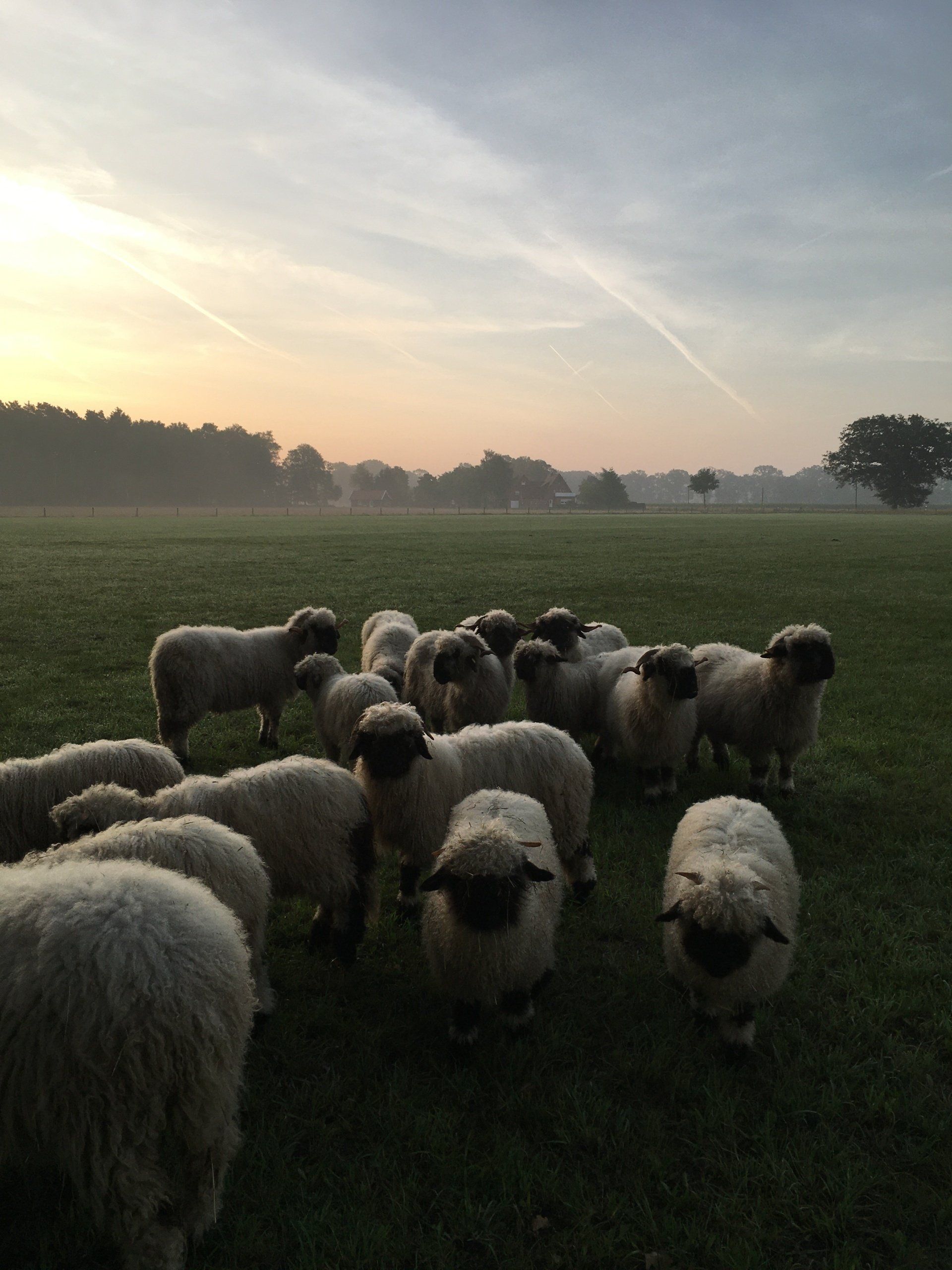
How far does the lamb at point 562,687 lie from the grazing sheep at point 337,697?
5.37 ft

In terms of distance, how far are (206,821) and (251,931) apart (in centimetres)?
68

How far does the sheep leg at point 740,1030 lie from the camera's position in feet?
12.5

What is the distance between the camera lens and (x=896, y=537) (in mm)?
41812

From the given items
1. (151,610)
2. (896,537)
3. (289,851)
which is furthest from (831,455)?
(289,851)

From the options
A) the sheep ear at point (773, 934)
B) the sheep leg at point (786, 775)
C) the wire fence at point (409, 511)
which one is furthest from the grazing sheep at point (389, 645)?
the wire fence at point (409, 511)

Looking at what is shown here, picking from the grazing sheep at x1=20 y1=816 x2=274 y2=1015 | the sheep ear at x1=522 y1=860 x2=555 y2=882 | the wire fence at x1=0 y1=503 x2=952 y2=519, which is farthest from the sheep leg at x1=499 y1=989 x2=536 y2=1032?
the wire fence at x1=0 y1=503 x2=952 y2=519

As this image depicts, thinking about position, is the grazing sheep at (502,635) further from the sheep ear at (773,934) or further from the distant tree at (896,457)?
the distant tree at (896,457)

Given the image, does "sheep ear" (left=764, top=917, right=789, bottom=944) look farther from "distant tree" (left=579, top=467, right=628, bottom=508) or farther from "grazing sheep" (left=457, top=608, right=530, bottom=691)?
"distant tree" (left=579, top=467, right=628, bottom=508)

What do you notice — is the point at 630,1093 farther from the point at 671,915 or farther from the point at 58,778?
the point at 58,778

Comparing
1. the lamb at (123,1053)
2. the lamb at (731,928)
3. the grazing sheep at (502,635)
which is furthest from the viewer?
the grazing sheep at (502,635)

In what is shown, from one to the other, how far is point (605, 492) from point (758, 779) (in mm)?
135989

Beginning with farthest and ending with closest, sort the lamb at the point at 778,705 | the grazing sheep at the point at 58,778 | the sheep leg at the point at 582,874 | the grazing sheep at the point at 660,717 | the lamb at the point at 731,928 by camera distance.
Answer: the lamb at the point at 778,705 → the grazing sheep at the point at 660,717 → the sheep leg at the point at 582,874 → the grazing sheep at the point at 58,778 → the lamb at the point at 731,928

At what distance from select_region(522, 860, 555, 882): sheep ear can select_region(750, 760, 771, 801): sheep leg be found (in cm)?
415

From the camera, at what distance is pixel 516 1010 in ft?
12.9
